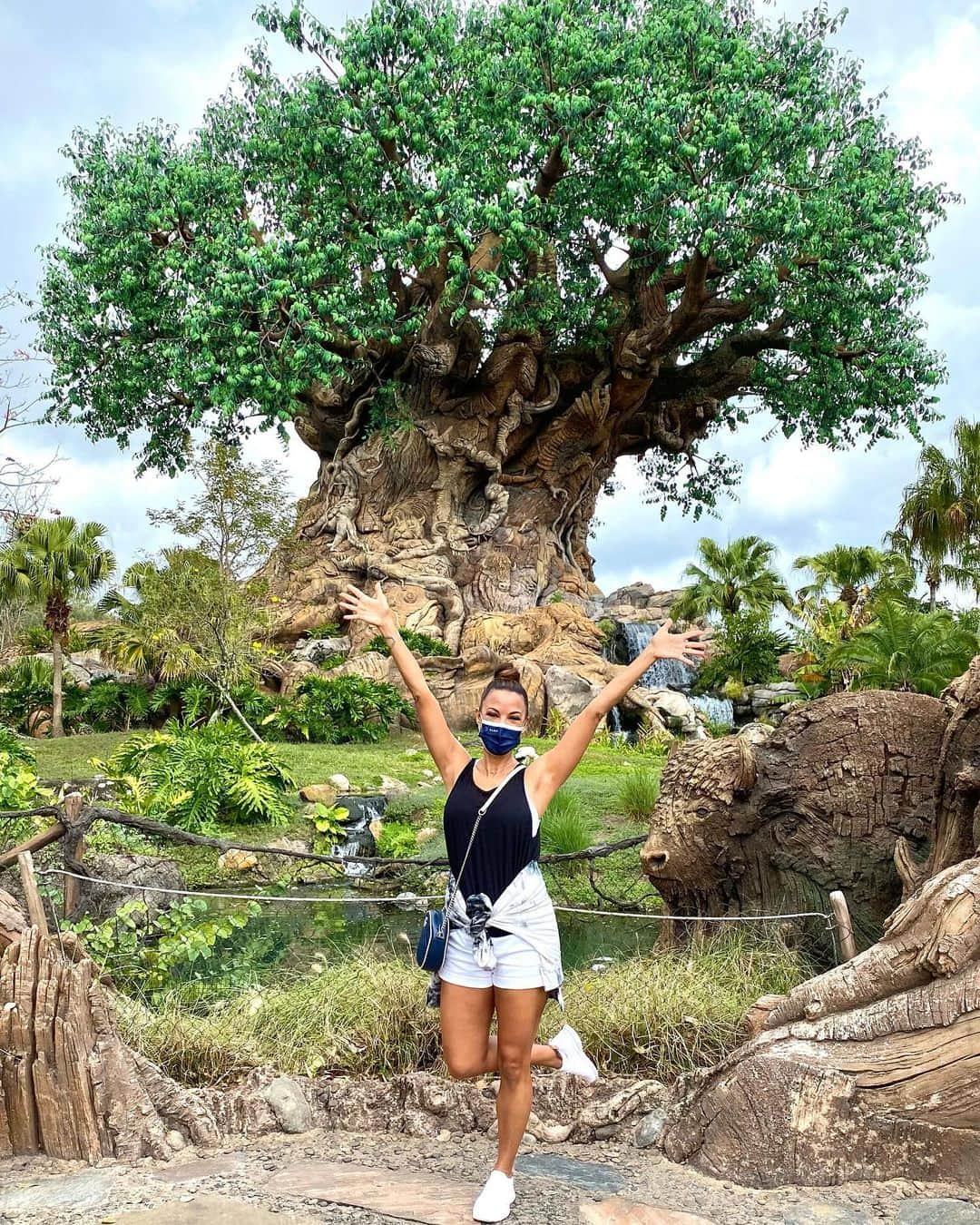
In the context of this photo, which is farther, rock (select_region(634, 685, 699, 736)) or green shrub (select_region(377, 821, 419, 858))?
rock (select_region(634, 685, 699, 736))

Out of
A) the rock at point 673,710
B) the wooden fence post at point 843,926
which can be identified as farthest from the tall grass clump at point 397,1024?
the rock at point 673,710

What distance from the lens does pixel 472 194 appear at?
18.0 meters

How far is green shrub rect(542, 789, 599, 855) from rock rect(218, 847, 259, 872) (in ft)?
9.88

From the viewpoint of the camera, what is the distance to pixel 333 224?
1848cm

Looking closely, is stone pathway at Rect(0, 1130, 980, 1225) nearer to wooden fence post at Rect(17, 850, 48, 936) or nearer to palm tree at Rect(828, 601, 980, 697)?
wooden fence post at Rect(17, 850, 48, 936)

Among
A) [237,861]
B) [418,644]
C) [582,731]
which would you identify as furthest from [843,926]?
[418,644]

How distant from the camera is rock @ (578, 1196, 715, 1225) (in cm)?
296

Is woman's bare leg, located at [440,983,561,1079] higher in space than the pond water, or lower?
higher

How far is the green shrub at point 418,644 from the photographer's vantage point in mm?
19734

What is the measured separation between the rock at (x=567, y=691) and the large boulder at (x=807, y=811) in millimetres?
12346

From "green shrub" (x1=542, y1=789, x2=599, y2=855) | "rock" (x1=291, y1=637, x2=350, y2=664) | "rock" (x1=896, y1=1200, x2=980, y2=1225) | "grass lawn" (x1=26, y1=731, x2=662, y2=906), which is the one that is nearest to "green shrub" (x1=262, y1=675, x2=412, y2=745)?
"grass lawn" (x1=26, y1=731, x2=662, y2=906)

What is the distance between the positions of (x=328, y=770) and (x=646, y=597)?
53.5 feet

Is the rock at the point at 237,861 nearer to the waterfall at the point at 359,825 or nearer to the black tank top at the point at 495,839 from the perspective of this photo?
the waterfall at the point at 359,825

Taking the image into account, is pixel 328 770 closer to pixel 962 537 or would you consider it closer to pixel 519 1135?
pixel 519 1135
